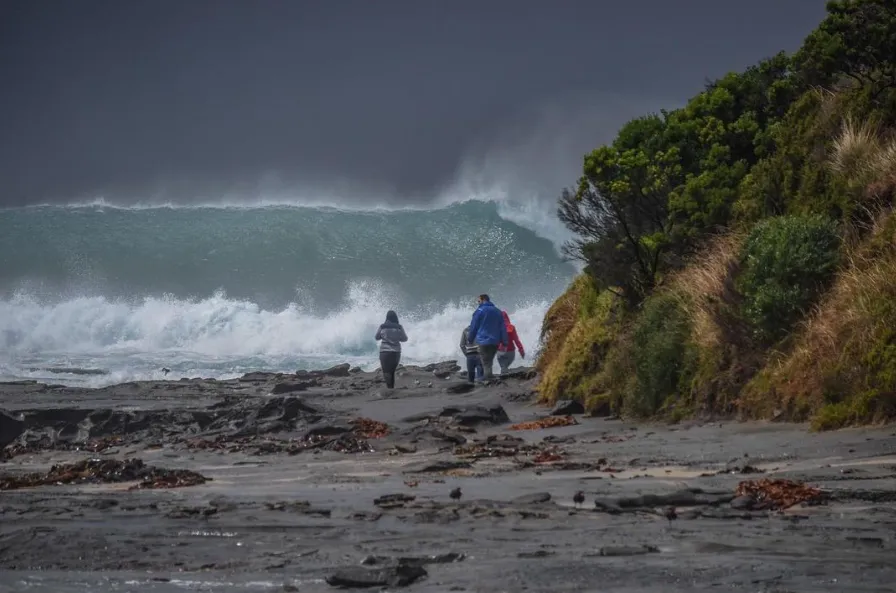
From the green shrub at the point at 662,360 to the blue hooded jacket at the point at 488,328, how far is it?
9.68m

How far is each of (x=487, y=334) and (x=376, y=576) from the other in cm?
1942

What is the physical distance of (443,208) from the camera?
6122 cm

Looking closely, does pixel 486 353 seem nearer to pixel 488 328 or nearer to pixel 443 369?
pixel 488 328

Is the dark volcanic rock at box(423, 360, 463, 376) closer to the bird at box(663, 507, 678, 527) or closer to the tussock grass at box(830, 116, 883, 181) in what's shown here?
the tussock grass at box(830, 116, 883, 181)

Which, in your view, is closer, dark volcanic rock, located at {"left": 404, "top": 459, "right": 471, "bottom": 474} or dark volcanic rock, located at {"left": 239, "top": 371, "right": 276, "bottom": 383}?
dark volcanic rock, located at {"left": 404, "top": 459, "right": 471, "bottom": 474}

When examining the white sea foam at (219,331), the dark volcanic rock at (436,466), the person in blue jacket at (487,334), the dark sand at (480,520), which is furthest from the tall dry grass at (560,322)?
the white sea foam at (219,331)

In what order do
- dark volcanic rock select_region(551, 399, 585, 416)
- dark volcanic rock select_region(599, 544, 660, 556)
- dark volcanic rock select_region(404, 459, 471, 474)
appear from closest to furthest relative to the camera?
dark volcanic rock select_region(599, 544, 660, 556) < dark volcanic rock select_region(404, 459, 471, 474) < dark volcanic rock select_region(551, 399, 585, 416)

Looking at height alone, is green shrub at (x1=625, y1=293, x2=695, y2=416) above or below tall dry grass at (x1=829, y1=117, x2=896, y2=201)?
below

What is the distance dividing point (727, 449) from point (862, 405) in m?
1.11

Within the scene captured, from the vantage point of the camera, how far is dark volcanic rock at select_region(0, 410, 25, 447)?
15.3m

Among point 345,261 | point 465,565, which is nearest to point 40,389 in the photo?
point 465,565

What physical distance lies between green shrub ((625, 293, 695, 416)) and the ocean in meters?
20.0

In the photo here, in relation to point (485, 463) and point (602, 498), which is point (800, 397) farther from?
point (602, 498)

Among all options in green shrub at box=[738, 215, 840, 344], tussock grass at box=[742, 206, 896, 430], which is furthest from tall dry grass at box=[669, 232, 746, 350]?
tussock grass at box=[742, 206, 896, 430]
